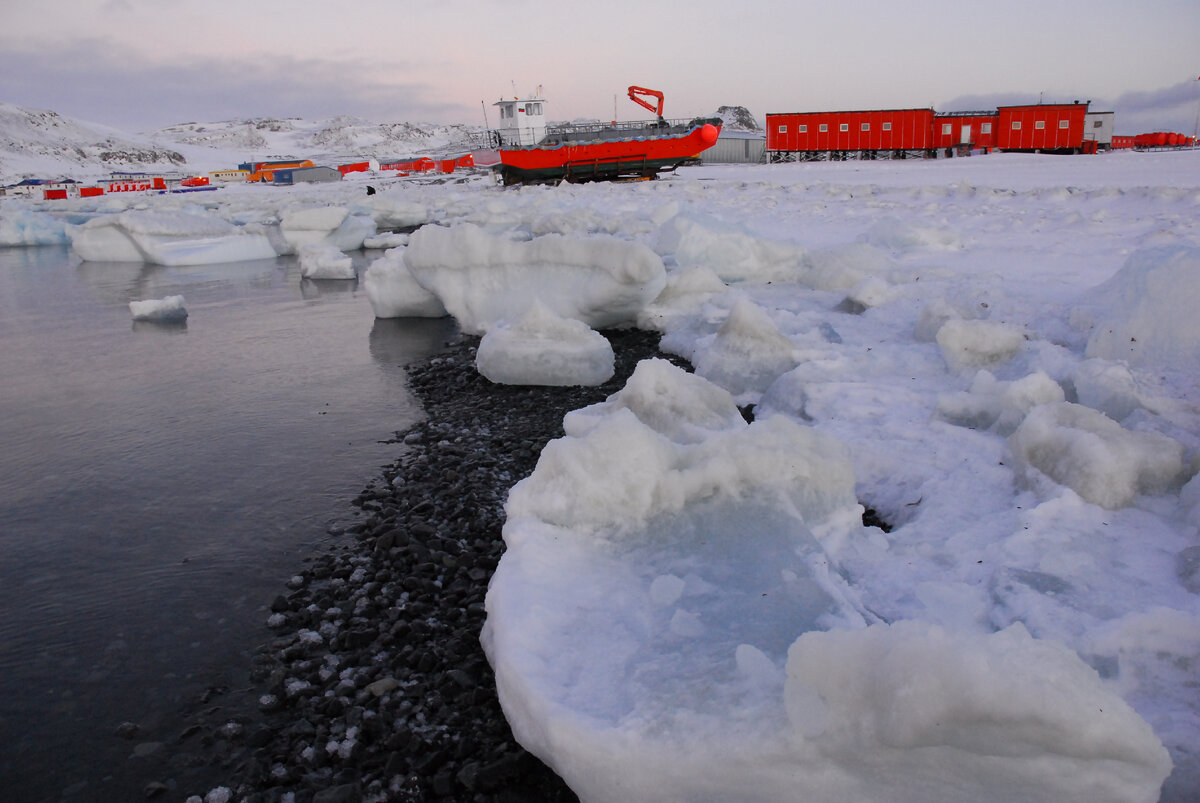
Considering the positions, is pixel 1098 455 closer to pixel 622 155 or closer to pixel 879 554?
pixel 879 554

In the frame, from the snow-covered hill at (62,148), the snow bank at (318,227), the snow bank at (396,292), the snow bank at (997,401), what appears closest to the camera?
the snow bank at (997,401)

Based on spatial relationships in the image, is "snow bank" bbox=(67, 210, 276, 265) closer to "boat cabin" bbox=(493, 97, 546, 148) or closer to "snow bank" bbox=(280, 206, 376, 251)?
"snow bank" bbox=(280, 206, 376, 251)

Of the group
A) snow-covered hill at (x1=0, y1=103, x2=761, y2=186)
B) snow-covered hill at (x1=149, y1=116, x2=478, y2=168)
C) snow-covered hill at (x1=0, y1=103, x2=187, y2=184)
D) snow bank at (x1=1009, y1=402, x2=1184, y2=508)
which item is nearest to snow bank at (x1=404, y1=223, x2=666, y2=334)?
snow bank at (x1=1009, y1=402, x2=1184, y2=508)

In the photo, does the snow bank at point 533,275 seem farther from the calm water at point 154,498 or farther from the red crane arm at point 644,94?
the red crane arm at point 644,94

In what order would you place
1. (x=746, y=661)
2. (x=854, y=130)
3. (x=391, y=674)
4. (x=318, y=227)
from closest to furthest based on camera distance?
(x=746, y=661) < (x=391, y=674) < (x=318, y=227) < (x=854, y=130)

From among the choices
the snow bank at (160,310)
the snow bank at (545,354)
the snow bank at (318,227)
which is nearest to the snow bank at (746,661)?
the snow bank at (545,354)

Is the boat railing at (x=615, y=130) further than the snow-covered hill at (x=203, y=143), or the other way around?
the snow-covered hill at (x=203, y=143)

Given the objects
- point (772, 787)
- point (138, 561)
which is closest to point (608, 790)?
point (772, 787)

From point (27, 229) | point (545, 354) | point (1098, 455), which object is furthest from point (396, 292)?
point (27, 229)

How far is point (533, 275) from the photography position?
6578 mm

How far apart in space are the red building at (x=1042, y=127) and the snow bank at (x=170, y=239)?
2598cm

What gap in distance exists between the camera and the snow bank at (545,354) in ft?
17.3

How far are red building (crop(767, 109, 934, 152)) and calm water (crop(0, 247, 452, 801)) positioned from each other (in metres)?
26.2

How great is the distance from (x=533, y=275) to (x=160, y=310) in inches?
181
